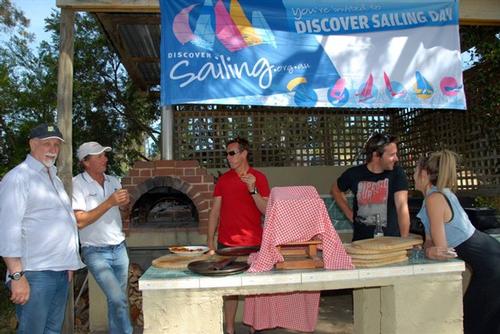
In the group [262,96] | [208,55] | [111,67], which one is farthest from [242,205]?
[111,67]

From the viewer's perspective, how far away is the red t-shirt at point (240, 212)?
12.3ft

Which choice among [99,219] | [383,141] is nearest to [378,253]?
[383,141]

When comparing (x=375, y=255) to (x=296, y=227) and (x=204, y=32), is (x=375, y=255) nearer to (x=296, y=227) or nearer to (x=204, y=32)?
(x=296, y=227)

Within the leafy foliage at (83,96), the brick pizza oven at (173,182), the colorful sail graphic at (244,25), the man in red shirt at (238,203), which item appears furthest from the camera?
the leafy foliage at (83,96)

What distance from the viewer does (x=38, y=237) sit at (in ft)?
8.95

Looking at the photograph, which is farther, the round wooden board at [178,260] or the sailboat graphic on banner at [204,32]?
the sailboat graphic on banner at [204,32]

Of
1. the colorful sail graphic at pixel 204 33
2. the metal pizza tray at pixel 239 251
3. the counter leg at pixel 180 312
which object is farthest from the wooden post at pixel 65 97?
the counter leg at pixel 180 312

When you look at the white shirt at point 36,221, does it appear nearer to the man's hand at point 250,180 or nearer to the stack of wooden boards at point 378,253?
the man's hand at point 250,180

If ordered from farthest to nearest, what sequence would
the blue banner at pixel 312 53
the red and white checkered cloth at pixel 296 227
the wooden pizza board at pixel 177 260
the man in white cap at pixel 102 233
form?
the blue banner at pixel 312 53 → the man in white cap at pixel 102 233 → the wooden pizza board at pixel 177 260 → the red and white checkered cloth at pixel 296 227

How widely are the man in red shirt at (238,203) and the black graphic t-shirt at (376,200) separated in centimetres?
74

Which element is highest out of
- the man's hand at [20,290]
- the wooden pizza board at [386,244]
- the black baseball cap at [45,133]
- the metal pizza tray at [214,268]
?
the black baseball cap at [45,133]

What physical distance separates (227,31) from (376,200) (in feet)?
6.64

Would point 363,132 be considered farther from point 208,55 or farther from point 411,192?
point 208,55

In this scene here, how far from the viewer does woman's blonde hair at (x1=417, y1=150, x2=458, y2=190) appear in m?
2.94
